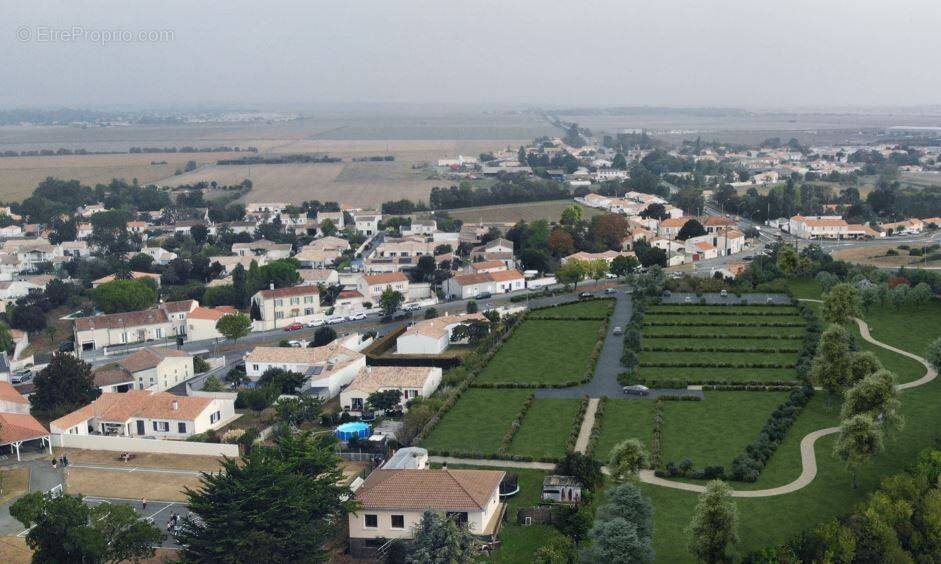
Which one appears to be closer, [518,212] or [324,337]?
[324,337]

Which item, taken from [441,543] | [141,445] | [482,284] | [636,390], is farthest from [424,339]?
[441,543]

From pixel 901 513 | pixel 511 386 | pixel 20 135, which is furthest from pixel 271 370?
pixel 20 135

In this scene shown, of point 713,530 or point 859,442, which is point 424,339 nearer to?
point 859,442

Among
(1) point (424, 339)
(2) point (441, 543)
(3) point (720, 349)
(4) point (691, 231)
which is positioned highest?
(2) point (441, 543)

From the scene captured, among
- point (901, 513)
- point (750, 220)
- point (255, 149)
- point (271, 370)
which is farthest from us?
point (255, 149)

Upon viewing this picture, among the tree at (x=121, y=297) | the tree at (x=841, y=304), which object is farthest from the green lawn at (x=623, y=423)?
the tree at (x=121, y=297)

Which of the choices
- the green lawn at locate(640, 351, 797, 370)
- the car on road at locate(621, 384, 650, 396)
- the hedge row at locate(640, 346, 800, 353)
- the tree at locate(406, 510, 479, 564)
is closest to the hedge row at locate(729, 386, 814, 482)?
the green lawn at locate(640, 351, 797, 370)

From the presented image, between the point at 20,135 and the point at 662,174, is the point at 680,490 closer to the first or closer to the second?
the point at 662,174
